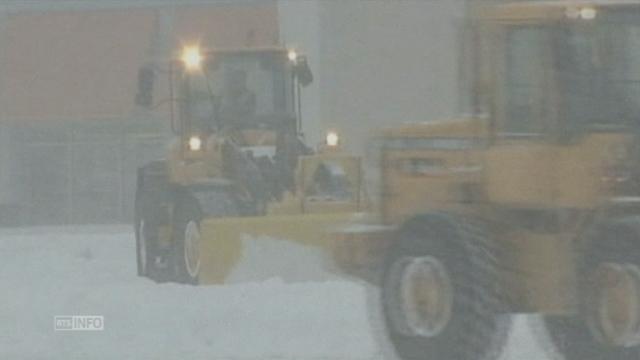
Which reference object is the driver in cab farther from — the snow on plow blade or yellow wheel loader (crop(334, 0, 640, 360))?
yellow wheel loader (crop(334, 0, 640, 360))

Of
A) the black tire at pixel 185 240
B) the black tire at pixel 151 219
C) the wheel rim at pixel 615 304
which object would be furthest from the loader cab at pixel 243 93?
the wheel rim at pixel 615 304

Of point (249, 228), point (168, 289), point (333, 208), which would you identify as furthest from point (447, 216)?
point (333, 208)

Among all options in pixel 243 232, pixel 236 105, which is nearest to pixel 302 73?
pixel 236 105

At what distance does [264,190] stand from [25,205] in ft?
110

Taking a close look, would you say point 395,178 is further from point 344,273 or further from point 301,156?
point 301,156

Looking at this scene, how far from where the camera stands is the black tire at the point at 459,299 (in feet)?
44.0

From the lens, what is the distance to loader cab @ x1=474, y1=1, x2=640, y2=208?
13.0 m

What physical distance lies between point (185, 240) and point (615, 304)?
11619mm

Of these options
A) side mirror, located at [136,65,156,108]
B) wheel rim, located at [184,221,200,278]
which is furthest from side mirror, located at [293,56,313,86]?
wheel rim, located at [184,221,200,278]

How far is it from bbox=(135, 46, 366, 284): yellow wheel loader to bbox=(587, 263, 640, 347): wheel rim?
10.4 metres

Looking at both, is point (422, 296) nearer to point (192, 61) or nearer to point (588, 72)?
point (588, 72)

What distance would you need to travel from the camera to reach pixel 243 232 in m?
21.5

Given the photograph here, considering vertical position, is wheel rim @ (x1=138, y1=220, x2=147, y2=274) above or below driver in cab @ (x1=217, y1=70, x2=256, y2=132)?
below

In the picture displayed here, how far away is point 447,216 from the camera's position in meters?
13.9
